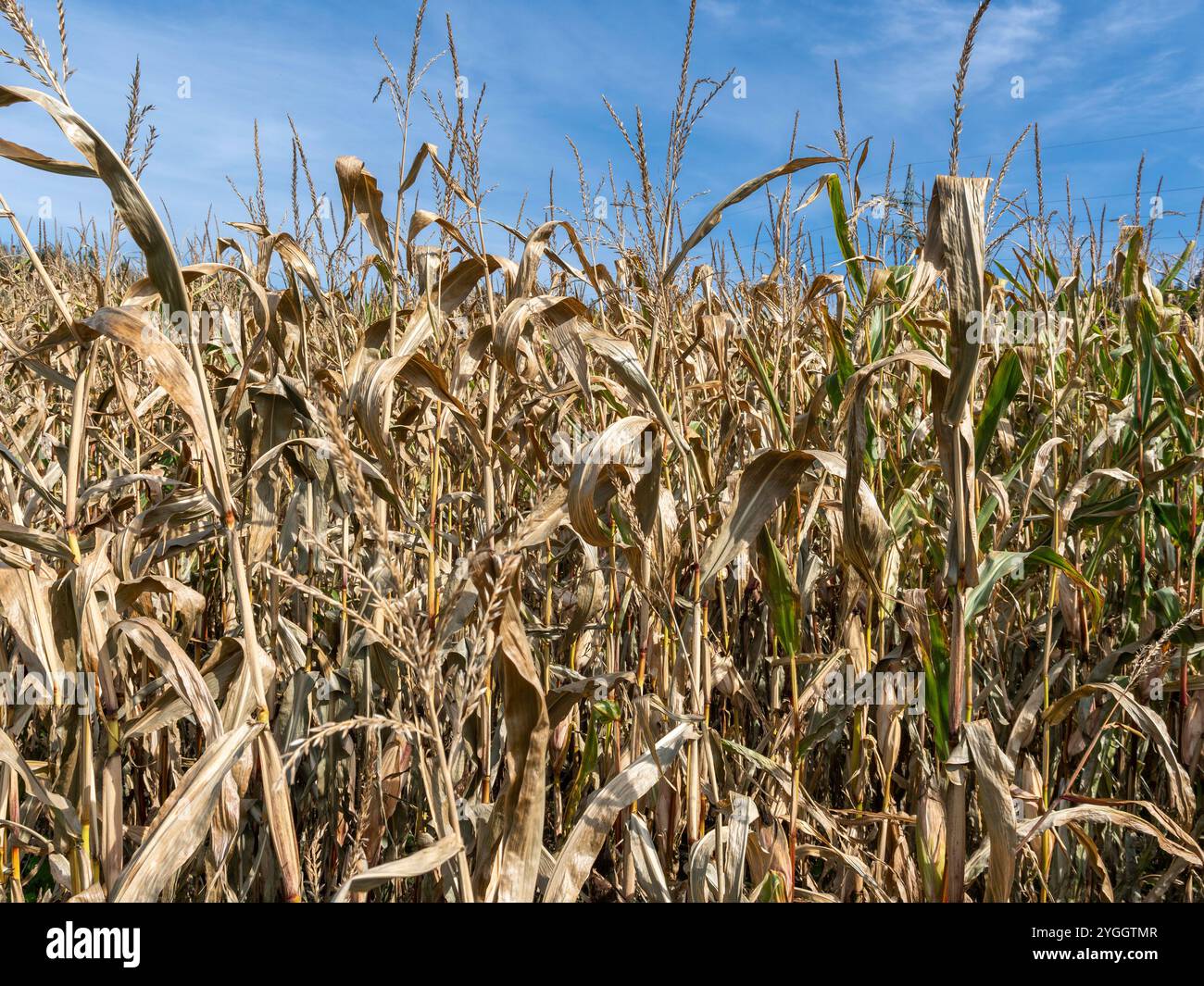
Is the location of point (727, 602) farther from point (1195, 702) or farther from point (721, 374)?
point (1195, 702)

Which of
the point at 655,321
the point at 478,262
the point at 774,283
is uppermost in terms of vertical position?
the point at 774,283

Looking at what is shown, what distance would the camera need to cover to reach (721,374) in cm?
198

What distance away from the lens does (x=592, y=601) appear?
1.77 metres

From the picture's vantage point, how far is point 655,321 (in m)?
1.46

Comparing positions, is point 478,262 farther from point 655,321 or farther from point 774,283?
point 774,283

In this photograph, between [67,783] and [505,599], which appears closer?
[505,599]

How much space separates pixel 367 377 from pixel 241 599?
43cm

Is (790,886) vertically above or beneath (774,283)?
beneath

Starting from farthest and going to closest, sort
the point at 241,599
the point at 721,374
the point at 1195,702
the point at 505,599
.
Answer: the point at 721,374, the point at 1195,702, the point at 241,599, the point at 505,599

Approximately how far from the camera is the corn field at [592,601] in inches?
44.7

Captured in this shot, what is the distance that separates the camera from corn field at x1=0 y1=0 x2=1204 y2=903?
114 centimetres
